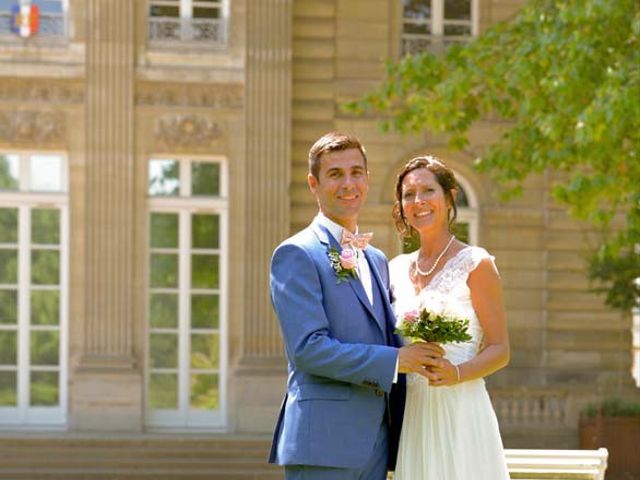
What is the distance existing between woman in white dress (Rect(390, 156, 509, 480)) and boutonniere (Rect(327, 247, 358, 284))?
313 mm

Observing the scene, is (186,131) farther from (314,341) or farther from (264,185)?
(314,341)

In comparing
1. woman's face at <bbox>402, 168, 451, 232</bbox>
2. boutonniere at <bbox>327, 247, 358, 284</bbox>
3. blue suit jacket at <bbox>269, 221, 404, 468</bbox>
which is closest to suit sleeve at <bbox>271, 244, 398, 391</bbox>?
blue suit jacket at <bbox>269, 221, 404, 468</bbox>

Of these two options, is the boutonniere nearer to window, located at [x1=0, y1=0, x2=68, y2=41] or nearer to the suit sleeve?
the suit sleeve

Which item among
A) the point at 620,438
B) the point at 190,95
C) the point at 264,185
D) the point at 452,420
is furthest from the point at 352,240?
the point at 190,95

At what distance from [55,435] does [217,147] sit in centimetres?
418

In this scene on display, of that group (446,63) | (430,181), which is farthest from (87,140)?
(430,181)

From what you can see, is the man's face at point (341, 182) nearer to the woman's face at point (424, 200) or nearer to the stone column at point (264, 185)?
the woman's face at point (424, 200)

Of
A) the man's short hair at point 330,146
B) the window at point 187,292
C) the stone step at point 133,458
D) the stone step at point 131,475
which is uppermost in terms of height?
the man's short hair at point 330,146

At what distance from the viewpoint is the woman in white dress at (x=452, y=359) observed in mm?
5031

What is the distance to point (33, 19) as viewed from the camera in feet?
51.9

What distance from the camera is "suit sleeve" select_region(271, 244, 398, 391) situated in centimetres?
458

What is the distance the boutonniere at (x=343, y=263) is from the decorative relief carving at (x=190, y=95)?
450 inches

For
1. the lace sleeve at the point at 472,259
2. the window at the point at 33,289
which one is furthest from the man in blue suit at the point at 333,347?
the window at the point at 33,289

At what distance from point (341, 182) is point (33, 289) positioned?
38.5ft
